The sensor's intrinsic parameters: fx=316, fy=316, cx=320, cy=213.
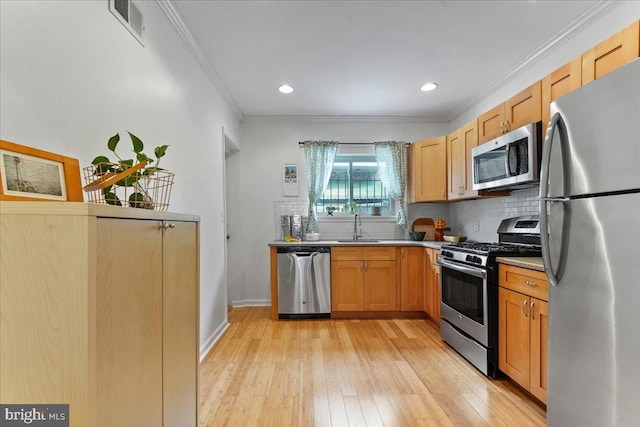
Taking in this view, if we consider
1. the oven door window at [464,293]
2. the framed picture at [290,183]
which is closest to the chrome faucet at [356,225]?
the framed picture at [290,183]

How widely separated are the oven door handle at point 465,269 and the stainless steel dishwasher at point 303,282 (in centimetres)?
133

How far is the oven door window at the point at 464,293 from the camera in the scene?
8.00ft

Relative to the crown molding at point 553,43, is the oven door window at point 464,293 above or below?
below

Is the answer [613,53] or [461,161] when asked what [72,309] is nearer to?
[613,53]

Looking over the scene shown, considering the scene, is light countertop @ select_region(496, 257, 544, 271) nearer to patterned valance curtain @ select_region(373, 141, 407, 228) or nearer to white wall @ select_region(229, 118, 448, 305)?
patterned valance curtain @ select_region(373, 141, 407, 228)

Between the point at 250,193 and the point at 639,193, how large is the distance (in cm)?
390

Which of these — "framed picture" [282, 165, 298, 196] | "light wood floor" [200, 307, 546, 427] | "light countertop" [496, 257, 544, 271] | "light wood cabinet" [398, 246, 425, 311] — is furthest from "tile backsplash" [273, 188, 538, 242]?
"light countertop" [496, 257, 544, 271]

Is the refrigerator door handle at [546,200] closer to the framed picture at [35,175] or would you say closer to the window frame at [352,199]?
the framed picture at [35,175]

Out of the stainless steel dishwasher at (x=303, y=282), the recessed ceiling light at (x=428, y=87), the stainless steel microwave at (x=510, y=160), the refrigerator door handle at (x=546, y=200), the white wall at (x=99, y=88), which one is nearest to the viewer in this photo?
the white wall at (x=99, y=88)

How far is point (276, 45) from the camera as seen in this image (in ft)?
8.65

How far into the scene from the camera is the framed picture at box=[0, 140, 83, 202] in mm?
869

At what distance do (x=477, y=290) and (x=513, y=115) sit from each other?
1.45 m

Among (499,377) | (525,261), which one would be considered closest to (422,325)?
(499,377)

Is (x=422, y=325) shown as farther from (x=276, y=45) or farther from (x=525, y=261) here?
(x=276, y=45)
